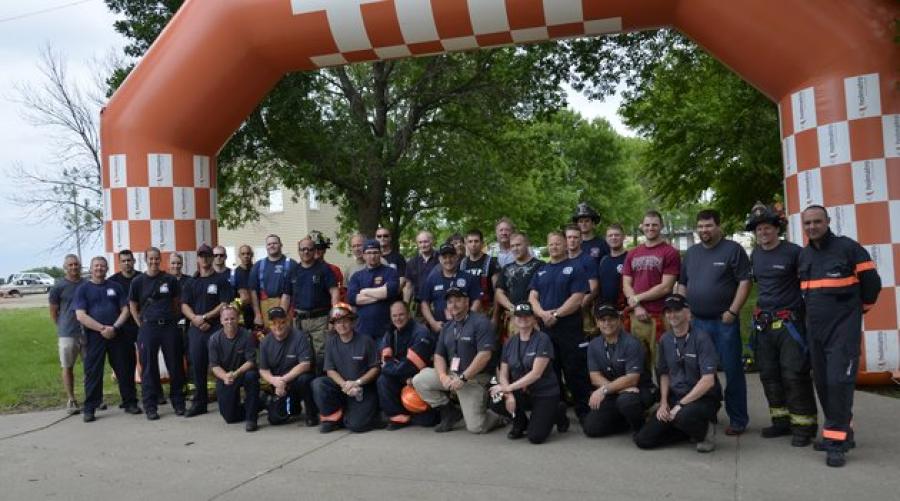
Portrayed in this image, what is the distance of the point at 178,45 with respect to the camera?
8.20m

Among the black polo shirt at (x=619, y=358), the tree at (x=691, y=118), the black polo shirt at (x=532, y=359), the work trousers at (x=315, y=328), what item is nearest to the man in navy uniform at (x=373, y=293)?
the work trousers at (x=315, y=328)

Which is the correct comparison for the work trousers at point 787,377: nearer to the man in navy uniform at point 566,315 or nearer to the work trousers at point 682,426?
the work trousers at point 682,426

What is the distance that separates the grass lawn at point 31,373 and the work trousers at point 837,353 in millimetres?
7064

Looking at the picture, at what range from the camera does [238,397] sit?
7062 millimetres

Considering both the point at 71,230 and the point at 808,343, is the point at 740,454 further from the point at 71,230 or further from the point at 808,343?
the point at 71,230

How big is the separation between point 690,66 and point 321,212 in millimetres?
21361

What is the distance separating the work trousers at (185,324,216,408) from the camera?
297 inches

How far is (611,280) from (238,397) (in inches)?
140

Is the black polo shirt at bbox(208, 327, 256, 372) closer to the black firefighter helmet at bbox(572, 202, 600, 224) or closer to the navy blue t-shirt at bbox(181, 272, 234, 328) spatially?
the navy blue t-shirt at bbox(181, 272, 234, 328)

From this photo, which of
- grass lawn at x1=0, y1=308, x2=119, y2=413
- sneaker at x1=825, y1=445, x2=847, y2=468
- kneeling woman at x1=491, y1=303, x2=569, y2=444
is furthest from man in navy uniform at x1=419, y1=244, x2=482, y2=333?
grass lawn at x1=0, y1=308, x2=119, y2=413

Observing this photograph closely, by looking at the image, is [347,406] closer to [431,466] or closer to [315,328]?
[315,328]

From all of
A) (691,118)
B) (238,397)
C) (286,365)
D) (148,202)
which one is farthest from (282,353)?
(691,118)

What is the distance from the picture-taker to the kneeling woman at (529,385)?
595 cm

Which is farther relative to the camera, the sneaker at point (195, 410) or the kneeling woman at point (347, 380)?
the sneaker at point (195, 410)
